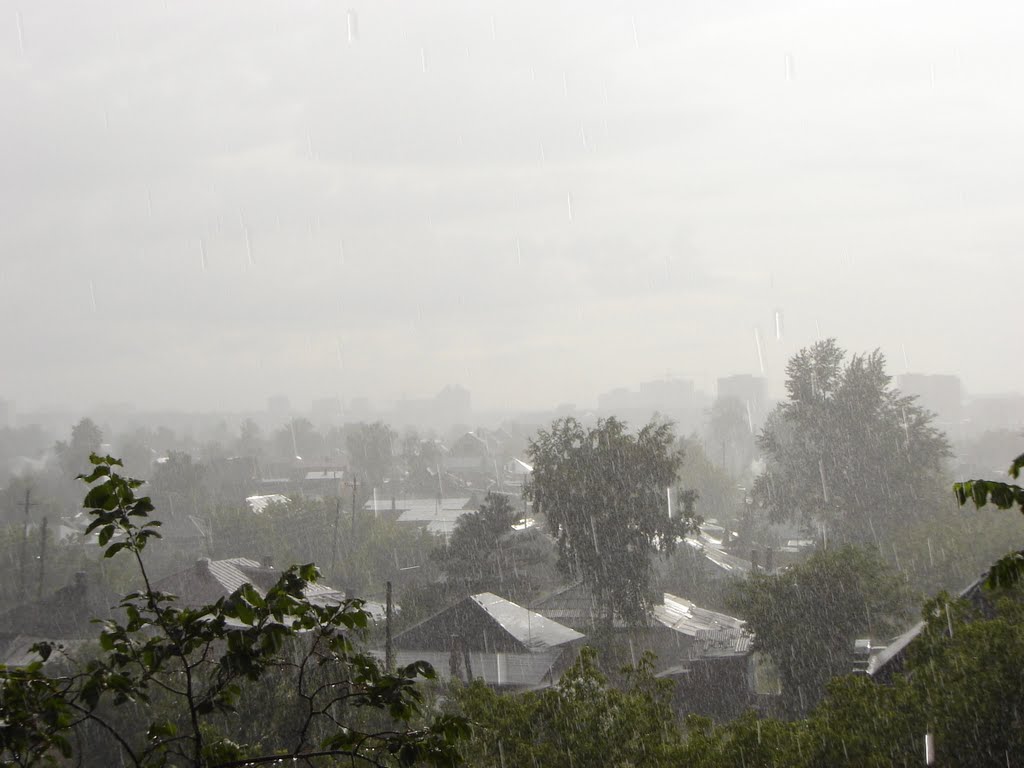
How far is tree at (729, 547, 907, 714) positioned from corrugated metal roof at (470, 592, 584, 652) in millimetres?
4959

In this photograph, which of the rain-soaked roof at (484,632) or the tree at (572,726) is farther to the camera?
the rain-soaked roof at (484,632)

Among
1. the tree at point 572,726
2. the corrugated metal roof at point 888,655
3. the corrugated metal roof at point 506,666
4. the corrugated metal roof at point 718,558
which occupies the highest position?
the tree at point 572,726

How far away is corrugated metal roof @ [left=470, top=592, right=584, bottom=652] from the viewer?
26305 millimetres

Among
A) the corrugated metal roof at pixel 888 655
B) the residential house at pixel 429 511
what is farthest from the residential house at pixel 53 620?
the corrugated metal roof at pixel 888 655

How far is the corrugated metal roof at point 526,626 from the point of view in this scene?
26305mm

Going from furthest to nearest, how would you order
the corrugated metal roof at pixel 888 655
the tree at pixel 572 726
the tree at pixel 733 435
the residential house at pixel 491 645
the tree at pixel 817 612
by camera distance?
the tree at pixel 733 435
the residential house at pixel 491 645
the tree at pixel 817 612
the corrugated metal roof at pixel 888 655
the tree at pixel 572 726

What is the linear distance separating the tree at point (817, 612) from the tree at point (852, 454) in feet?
53.6

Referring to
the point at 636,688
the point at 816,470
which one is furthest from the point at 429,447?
the point at 636,688

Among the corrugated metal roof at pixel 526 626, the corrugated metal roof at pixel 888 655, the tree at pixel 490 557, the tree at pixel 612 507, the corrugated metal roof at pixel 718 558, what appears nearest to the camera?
the corrugated metal roof at pixel 888 655

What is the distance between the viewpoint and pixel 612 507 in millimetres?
31469

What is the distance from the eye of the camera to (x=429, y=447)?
116 m

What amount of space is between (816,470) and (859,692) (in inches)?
1336

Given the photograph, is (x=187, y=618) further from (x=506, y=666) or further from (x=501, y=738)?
(x=506, y=666)

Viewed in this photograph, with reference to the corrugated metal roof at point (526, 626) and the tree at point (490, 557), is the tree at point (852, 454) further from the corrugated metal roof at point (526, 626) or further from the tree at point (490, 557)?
the corrugated metal roof at point (526, 626)
